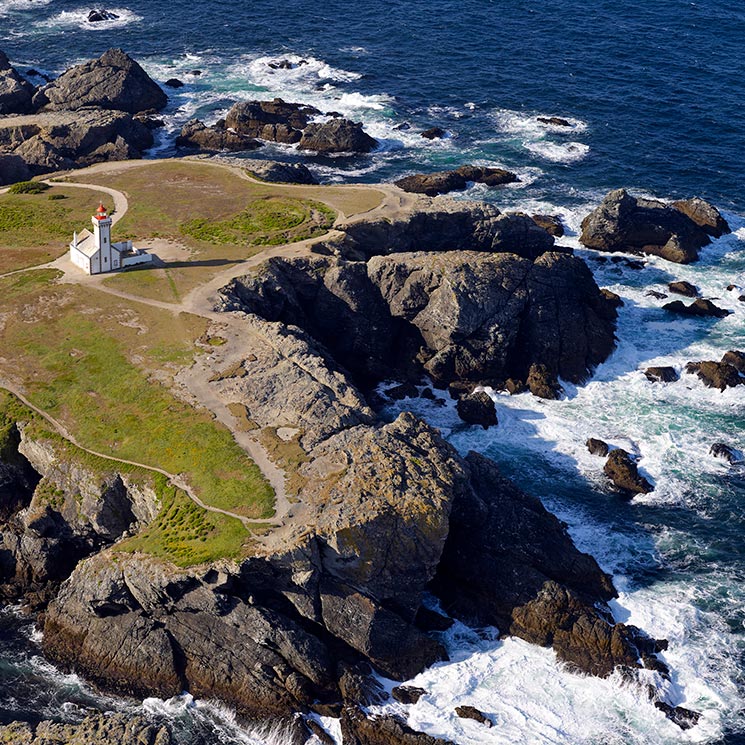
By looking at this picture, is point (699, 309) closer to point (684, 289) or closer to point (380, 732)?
point (684, 289)

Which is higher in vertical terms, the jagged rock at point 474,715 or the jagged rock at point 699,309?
the jagged rock at point 699,309

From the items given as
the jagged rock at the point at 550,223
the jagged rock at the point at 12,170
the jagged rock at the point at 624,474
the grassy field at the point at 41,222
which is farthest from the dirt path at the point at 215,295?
the jagged rock at the point at 624,474

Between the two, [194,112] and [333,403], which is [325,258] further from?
[194,112]

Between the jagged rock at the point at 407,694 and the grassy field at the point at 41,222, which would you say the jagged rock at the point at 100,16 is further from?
the jagged rock at the point at 407,694

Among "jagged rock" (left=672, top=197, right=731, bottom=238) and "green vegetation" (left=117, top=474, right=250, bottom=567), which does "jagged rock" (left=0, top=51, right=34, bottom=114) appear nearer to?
"jagged rock" (left=672, top=197, right=731, bottom=238)

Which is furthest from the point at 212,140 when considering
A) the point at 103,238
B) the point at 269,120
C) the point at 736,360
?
the point at 736,360

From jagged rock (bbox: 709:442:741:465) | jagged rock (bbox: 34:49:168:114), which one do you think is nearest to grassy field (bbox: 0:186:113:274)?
jagged rock (bbox: 34:49:168:114)
